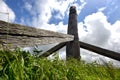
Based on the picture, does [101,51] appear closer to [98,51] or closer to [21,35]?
[98,51]

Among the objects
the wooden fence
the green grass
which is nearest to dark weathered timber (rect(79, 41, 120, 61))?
the wooden fence

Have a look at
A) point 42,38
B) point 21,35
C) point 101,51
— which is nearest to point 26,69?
point 21,35

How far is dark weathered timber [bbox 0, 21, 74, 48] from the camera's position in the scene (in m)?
2.52

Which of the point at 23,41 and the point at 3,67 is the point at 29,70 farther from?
the point at 23,41

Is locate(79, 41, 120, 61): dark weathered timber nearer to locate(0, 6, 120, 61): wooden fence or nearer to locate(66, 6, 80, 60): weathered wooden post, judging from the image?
locate(0, 6, 120, 61): wooden fence

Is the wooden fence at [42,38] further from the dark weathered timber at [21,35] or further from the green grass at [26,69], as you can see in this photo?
the green grass at [26,69]

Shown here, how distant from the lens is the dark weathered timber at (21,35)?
8.25 ft

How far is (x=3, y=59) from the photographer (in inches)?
82.7

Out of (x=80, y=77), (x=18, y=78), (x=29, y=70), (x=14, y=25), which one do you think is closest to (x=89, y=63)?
(x=80, y=77)

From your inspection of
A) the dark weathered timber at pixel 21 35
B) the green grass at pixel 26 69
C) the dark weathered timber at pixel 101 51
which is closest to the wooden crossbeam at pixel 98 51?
the dark weathered timber at pixel 101 51

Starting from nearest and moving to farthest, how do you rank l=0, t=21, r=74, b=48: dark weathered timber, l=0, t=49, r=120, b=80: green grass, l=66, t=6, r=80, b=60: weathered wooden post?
1. l=0, t=49, r=120, b=80: green grass
2. l=0, t=21, r=74, b=48: dark weathered timber
3. l=66, t=6, r=80, b=60: weathered wooden post

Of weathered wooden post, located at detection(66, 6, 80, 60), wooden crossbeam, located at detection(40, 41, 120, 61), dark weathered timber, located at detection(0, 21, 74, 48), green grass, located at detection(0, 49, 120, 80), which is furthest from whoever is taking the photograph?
weathered wooden post, located at detection(66, 6, 80, 60)

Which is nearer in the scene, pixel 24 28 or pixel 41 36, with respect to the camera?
pixel 24 28

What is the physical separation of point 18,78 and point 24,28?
1.17 metres
